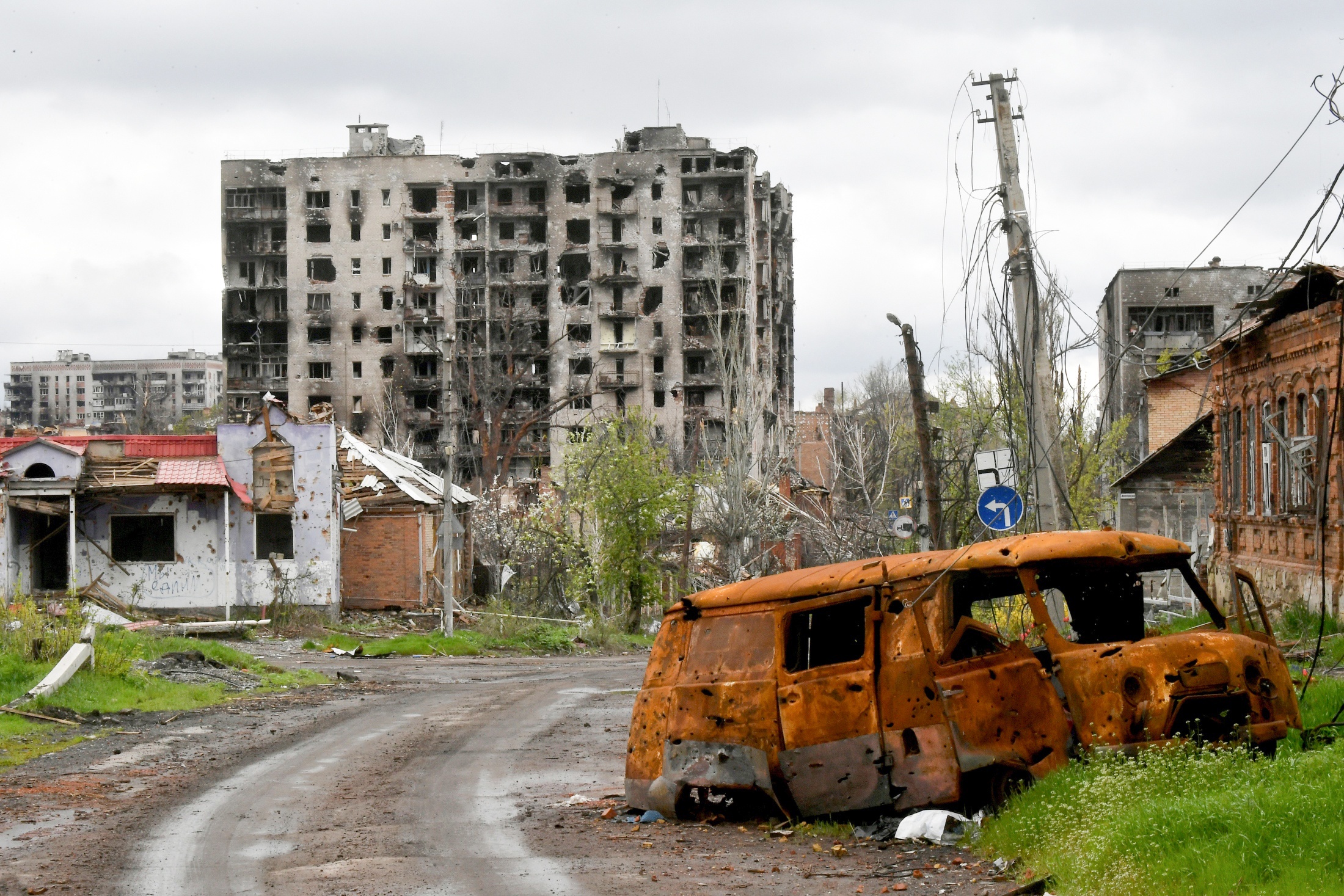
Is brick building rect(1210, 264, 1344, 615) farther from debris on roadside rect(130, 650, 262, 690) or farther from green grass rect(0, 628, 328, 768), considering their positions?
debris on roadside rect(130, 650, 262, 690)

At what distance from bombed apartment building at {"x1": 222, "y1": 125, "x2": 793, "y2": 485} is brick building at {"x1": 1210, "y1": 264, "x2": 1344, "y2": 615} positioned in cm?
6209

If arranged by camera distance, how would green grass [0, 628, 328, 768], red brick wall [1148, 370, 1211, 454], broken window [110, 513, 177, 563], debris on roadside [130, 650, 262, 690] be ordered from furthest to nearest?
1. red brick wall [1148, 370, 1211, 454]
2. broken window [110, 513, 177, 563]
3. debris on roadside [130, 650, 262, 690]
4. green grass [0, 628, 328, 768]

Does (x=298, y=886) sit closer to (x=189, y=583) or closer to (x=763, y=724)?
(x=763, y=724)

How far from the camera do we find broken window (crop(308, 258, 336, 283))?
312 feet

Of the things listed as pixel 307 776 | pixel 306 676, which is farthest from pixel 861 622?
pixel 306 676

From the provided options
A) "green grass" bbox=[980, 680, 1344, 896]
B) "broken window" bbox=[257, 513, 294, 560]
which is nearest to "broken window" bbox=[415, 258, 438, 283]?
"broken window" bbox=[257, 513, 294, 560]

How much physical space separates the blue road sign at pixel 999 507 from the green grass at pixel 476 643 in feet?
60.2

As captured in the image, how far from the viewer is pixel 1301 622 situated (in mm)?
21297

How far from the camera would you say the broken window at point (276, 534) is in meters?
37.5

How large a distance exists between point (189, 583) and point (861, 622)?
96.0ft

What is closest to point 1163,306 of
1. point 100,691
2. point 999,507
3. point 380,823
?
point 999,507

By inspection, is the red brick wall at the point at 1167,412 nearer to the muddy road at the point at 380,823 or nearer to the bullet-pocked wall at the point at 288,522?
the bullet-pocked wall at the point at 288,522

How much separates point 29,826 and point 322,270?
88325 mm

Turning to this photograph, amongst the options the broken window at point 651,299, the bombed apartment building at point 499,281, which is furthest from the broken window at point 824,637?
the broken window at point 651,299
